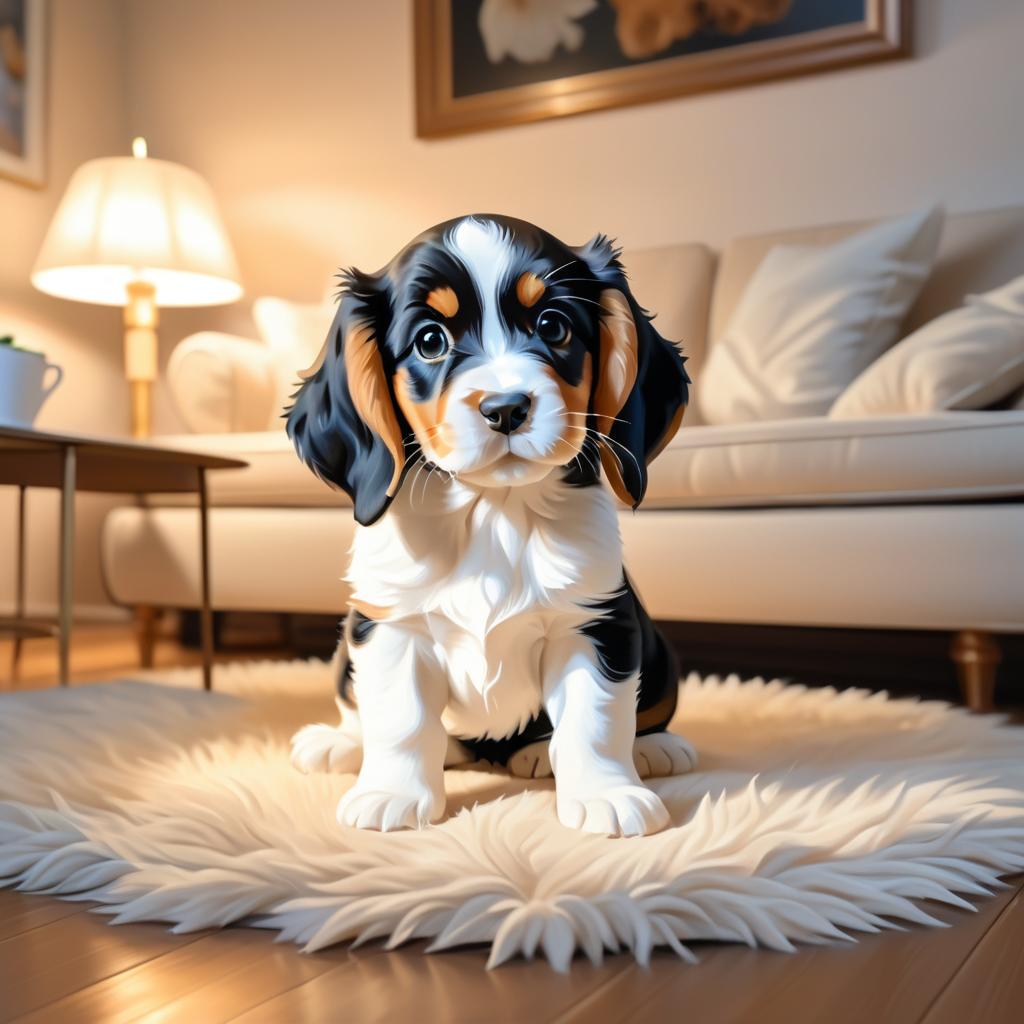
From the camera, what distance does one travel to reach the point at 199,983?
2.42 feet

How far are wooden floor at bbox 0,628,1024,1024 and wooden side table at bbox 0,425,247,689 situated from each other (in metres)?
0.97

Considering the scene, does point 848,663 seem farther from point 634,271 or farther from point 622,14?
point 622,14

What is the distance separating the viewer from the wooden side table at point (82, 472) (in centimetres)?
170

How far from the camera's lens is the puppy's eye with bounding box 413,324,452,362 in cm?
97

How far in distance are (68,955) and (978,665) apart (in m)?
1.55

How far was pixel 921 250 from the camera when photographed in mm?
2539

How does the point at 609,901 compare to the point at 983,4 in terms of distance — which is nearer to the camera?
the point at 609,901

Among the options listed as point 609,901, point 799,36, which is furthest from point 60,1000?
point 799,36

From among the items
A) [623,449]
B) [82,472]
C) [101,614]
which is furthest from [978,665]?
[101,614]

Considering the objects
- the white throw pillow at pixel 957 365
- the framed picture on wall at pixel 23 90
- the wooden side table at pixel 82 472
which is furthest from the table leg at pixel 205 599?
the framed picture on wall at pixel 23 90

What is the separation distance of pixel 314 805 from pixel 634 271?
7.49ft

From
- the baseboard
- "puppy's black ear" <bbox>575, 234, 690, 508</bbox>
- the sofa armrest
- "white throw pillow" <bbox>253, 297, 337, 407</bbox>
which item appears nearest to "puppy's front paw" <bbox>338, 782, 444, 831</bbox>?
"puppy's black ear" <bbox>575, 234, 690, 508</bbox>

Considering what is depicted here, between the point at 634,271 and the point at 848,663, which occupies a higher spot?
the point at 634,271

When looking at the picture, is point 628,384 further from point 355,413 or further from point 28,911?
point 28,911
